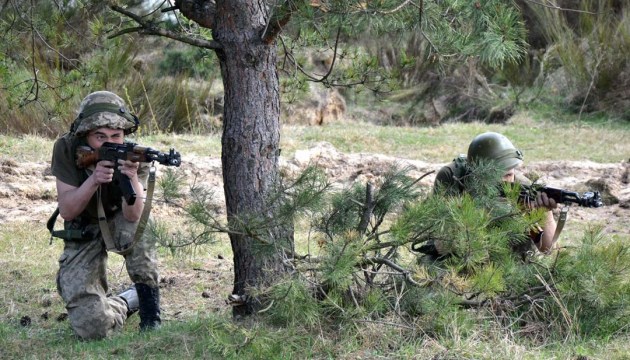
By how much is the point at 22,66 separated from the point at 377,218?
5.15 metres

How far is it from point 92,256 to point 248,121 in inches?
48.2

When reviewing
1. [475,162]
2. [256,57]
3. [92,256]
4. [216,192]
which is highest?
[256,57]

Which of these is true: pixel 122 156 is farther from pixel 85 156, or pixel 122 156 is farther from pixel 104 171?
pixel 85 156

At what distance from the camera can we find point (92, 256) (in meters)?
5.24

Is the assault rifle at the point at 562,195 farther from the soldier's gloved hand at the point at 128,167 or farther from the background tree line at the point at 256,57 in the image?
the soldier's gloved hand at the point at 128,167

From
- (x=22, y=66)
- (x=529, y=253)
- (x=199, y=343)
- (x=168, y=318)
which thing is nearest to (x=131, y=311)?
(x=168, y=318)

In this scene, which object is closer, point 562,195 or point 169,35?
point 169,35

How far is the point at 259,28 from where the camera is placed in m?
4.78

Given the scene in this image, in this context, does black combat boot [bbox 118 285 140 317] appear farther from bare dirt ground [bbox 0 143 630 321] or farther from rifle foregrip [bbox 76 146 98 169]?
rifle foregrip [bbox 76 146 98 169]

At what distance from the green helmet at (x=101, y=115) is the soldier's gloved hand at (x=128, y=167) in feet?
0.98

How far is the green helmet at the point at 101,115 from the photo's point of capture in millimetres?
5027

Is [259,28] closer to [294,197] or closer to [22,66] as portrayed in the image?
[294,197]

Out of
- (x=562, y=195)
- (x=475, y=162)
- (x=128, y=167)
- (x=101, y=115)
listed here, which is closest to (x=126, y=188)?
(x=128, y=167)

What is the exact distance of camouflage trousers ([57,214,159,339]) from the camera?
506cm
